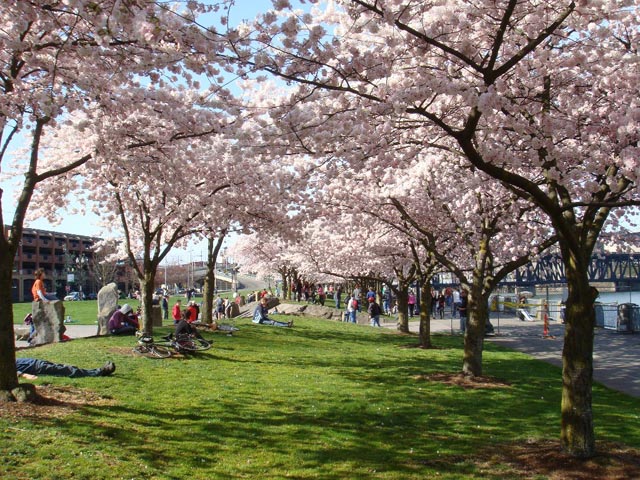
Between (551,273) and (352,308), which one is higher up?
(551,273)

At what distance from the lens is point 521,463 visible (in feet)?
22.1

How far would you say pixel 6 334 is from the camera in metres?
A: 7.66

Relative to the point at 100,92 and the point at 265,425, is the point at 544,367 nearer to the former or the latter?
the point at 265,425

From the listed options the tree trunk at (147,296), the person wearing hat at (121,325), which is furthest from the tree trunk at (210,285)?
the tree trunk at (147,296)

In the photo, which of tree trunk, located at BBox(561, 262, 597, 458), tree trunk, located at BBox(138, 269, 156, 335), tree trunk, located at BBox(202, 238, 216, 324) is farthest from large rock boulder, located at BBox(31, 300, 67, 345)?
tree trunk, located at BBox(561, 262, 597, 458)

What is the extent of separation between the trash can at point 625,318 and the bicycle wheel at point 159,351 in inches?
776

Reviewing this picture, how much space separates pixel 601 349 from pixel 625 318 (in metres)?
6.52

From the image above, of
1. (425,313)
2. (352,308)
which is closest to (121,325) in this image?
(425,313)

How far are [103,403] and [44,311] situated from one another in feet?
26.0

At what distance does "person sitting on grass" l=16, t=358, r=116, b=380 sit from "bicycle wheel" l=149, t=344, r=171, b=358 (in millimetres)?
2660

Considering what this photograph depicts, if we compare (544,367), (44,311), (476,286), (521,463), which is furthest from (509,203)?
(44,311)

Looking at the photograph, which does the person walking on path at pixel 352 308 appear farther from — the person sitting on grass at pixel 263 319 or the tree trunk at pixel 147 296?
the tree trunk at pixel 147 296

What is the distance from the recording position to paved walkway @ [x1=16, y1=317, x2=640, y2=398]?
1305 centimetres

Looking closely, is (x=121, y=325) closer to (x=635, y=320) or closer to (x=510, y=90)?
(x=510, y=90)
